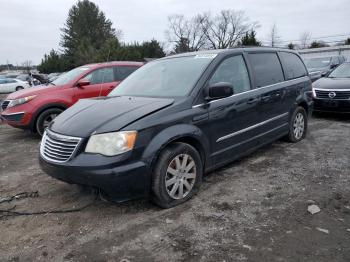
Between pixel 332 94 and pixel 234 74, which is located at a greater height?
pixel 234 74

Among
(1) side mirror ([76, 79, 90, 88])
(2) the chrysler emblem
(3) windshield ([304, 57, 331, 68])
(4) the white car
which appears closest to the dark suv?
(1) side mirror ([76, 79, 90, 88])

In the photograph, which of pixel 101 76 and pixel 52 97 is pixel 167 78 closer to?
pixel 52 97

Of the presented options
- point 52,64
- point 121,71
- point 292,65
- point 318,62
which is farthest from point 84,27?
point 292,65

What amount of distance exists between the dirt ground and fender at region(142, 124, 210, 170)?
60 cm

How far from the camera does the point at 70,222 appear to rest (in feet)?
11.9

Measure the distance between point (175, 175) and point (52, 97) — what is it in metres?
4.72

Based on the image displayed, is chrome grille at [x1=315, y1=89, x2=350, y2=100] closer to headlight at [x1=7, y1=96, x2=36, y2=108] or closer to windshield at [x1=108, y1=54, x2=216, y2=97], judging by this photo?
windshield at [x1=108, y1=54, x2=216, y2=97]

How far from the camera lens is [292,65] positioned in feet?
20.5

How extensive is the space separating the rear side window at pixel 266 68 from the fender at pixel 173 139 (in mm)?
1518

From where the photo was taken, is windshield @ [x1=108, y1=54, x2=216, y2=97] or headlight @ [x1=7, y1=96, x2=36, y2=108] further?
headlight @ [x1=7, y1=96, x2=36, y2=108]

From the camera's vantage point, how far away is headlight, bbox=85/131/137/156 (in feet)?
11.1

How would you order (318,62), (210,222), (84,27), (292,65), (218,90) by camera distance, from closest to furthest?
1. (210,222)
2. (218,90)
3. (292,65)
4. (318,62)
5. (84,27)

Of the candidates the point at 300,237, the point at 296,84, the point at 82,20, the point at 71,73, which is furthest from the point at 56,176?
the point at 82,20

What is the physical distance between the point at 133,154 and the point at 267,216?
1.53 m
